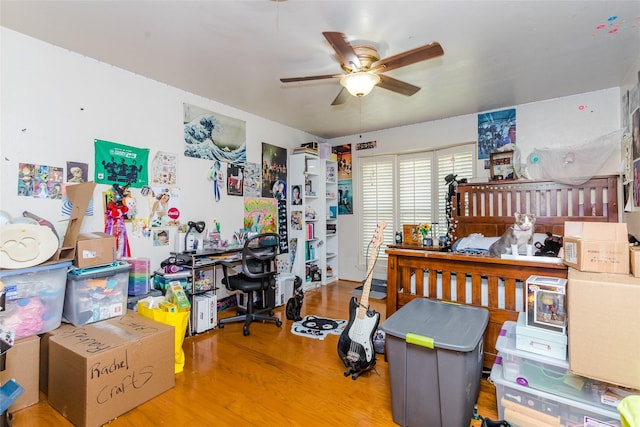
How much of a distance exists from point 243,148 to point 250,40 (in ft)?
5.66

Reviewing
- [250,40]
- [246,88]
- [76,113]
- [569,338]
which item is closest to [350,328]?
[569,338]

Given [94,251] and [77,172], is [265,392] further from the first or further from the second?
[77,172]

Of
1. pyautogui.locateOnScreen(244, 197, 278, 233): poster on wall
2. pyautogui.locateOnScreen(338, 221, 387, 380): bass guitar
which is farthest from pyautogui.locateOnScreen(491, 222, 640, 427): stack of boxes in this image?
pyautogui.locateOnScreen(244, 197, 278, 233): poster on wall

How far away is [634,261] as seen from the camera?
1266 mm

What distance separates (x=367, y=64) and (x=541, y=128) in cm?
255

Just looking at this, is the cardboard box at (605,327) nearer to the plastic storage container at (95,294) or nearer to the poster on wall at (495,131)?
the plastic storage container at (95,294)

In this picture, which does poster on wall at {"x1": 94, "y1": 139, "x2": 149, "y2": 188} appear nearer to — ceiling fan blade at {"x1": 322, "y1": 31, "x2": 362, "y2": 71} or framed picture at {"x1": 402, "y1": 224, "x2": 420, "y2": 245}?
ceiling fan blade at {"x1": 322, "y1": 31, "x2": 362, "y2": 71}

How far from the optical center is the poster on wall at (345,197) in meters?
5.07

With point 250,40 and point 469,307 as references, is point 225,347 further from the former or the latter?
point 250,40

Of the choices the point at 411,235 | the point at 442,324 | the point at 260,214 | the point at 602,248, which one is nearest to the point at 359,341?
the point at 442,324

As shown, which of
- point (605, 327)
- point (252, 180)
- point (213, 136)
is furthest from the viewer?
point (252, 180)

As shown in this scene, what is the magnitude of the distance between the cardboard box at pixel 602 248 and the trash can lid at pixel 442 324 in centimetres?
59

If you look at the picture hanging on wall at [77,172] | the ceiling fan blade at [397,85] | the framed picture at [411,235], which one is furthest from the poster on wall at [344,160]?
the picture hanging on wall at [77,172]

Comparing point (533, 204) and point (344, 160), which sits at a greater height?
point (344, 160)
